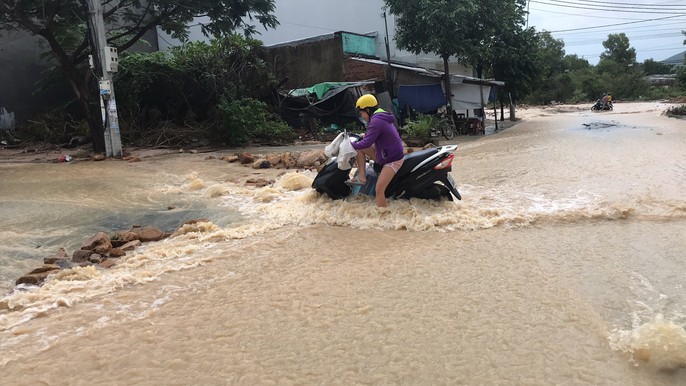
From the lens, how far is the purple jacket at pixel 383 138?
6.02m

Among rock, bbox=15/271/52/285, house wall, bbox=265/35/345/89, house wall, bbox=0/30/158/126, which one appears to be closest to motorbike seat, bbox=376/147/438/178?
rock, bbox=15/271/52/285

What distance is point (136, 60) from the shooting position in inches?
746

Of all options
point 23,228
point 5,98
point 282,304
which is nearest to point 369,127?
point 282,304

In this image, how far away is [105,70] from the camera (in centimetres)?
1377

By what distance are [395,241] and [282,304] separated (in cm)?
192

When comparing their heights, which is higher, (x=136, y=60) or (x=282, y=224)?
(x=136, y=60)

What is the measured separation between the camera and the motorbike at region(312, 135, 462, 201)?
20.6 feet

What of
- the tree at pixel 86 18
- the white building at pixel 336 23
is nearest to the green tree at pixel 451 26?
the tree at pixel 86 18

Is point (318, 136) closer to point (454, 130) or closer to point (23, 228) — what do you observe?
point (454, 130)

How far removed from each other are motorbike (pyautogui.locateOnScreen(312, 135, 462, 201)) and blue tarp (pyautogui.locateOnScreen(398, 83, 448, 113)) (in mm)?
Result: 15488

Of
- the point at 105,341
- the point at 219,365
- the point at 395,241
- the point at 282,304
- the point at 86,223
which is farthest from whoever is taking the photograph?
the point at 86,223

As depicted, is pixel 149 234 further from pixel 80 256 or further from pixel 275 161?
pixel 275 161

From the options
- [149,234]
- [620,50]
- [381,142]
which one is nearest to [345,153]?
[381,142]

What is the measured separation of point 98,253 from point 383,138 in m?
3.37
